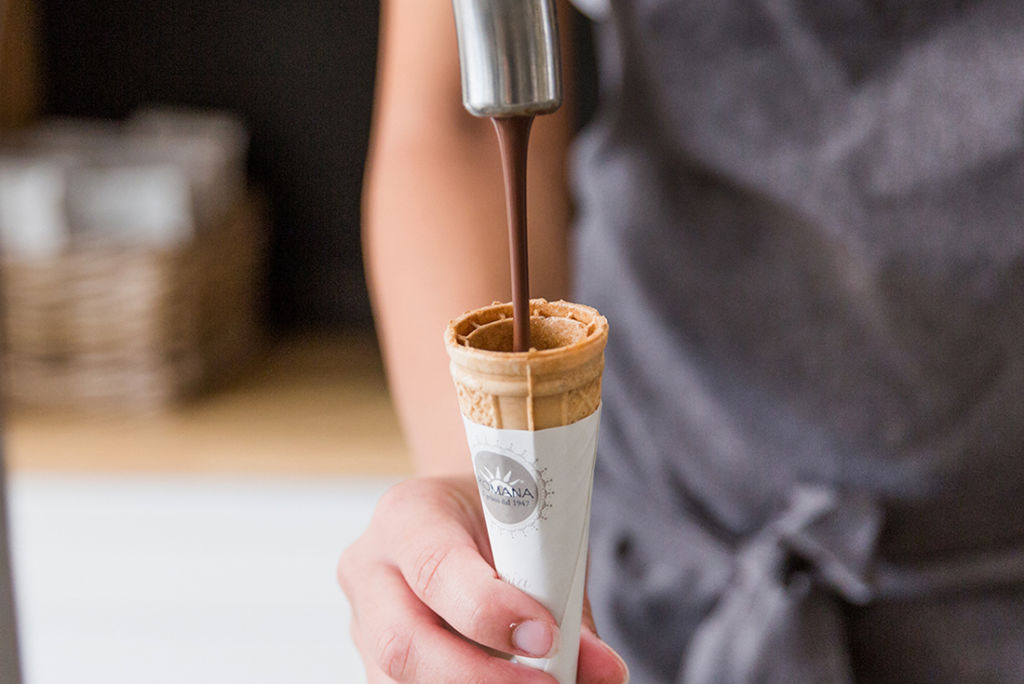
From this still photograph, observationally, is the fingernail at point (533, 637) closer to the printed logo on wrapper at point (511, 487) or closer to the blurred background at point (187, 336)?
the printed logo on wrapper at point (511, 487)

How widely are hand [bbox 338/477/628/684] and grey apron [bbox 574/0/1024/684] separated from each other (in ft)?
0.71

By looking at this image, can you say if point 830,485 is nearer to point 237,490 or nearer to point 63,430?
point 237,490

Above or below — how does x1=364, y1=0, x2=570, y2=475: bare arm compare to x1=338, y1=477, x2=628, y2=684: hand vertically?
above

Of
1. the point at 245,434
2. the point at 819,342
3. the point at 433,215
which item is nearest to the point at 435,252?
the point at 433,215

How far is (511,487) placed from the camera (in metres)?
0.30

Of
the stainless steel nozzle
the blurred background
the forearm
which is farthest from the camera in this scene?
the blurred background

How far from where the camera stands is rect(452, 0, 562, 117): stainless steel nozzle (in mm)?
234

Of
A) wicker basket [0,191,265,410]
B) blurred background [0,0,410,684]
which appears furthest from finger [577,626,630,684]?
wicker basket [0,191,265,410]

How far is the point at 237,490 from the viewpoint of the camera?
1.08 metres

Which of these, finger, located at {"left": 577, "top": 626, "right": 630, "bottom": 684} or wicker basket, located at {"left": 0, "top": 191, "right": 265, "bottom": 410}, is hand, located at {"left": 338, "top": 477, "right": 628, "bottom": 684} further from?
wicker basket, located at {"left": 0, "top": 191, "right": 265, "bottom": 410}

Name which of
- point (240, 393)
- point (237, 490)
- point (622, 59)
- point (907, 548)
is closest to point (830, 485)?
point (907, 548)

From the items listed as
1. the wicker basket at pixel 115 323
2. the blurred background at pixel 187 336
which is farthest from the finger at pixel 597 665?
the wicker basket at pixel 115 323

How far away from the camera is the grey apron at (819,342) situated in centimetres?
52

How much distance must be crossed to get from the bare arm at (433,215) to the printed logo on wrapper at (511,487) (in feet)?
0.49
